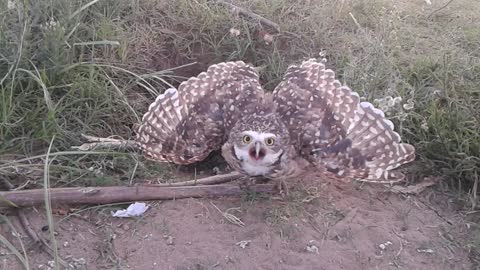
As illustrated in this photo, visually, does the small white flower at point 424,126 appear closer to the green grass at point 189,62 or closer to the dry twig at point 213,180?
the green grass at point 189,62

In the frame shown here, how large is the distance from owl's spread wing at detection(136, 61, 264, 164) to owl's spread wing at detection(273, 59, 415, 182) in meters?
0.21

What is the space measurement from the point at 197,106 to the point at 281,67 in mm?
793

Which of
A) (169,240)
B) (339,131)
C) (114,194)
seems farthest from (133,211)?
(339,131)

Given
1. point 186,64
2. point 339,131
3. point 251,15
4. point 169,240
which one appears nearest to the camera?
point 169,240

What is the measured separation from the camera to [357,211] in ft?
10.9

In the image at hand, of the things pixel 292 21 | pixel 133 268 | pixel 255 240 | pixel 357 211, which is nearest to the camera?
pixel 133 268

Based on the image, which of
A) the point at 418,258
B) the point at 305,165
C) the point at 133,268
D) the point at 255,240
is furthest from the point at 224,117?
the point at 418,258

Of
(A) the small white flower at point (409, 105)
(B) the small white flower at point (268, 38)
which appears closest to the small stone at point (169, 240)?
(A) the small white flower at point (409, 105)

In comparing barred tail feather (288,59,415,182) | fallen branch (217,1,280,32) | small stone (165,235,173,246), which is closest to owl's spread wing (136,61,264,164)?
barred tail feather (288,59,415,182)

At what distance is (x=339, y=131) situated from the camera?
3.39 metres

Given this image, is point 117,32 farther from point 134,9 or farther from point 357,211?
point 357,211

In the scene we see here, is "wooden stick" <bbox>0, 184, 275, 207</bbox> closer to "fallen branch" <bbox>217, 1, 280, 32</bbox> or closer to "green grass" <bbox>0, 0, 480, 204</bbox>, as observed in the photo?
"green grass" <bbox>0, 0, 480, 204</bbox>

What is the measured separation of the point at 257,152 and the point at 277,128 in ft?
0.60

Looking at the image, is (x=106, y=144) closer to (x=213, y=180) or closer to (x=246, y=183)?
(x=213, y=180)
